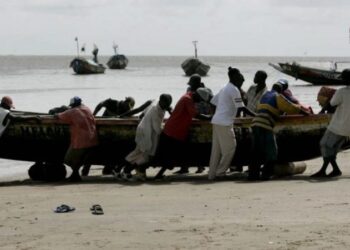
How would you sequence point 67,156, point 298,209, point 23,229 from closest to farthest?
point 23,229 → point 298,209 → point 67,156

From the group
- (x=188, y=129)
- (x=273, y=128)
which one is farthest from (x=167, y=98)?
(x=273, y=128)

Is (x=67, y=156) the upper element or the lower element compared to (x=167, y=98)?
lower

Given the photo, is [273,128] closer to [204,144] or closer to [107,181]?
[204,144]

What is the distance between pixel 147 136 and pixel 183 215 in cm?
382

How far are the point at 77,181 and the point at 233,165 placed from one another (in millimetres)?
2317

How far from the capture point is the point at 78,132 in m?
13.8

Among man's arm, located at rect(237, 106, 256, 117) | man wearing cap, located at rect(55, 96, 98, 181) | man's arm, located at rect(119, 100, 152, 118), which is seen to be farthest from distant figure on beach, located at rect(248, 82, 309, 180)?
man wearing cap, located at rect(55, 96, 98, 181)

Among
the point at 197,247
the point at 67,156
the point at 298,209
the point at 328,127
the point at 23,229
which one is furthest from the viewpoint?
the point at 67,156

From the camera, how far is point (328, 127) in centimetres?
1304

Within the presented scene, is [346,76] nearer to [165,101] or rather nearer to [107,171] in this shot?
[165,101]

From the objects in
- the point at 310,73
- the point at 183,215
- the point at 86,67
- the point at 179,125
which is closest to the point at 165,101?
the point at 179,125

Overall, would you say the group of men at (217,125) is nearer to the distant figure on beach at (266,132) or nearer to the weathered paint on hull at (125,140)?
the distant figure on beach at (266,132)

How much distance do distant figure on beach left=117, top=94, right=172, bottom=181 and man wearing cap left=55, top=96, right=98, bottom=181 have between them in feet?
2.10

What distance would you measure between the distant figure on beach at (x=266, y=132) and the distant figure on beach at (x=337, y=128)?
2.01 ft
